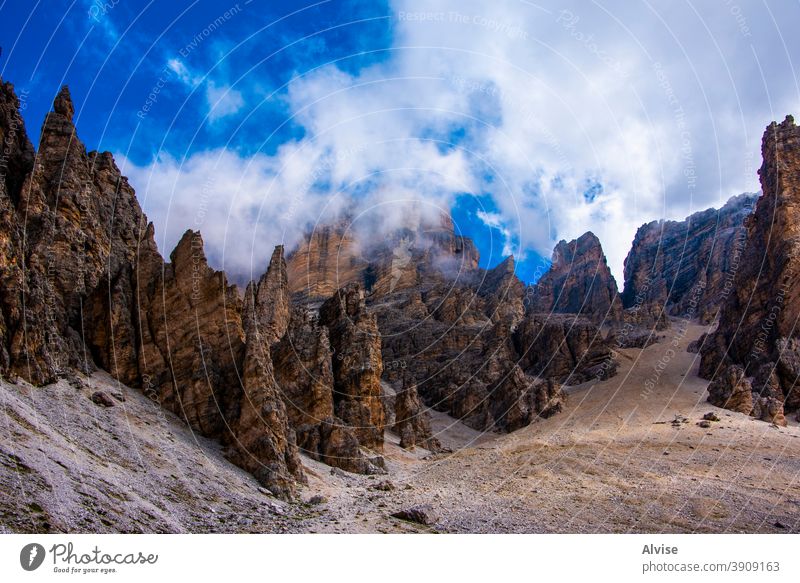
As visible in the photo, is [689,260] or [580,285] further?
[689,260]

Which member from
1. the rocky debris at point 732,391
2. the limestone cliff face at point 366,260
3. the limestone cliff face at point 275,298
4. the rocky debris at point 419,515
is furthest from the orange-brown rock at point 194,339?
the limestone cliff face at point 366,260

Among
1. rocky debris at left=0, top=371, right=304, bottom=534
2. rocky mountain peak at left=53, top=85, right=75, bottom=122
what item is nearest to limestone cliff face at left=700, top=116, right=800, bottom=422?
rocky debris at left=0, top=371, right=304, bottom=534

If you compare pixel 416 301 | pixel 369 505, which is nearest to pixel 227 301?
pixel 369 505

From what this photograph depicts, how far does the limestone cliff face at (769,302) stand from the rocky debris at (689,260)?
1226 inches

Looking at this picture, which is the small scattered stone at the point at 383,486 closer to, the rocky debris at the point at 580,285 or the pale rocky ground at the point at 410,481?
the pale rocky ground at the point at 410,481

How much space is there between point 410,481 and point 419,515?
1978cm

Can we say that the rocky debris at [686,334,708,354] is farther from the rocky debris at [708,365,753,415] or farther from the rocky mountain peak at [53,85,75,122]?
the rocky mountain peak at [53,85,75,122]

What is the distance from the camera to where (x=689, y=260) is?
148 meters

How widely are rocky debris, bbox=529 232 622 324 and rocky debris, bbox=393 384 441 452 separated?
60326 mm

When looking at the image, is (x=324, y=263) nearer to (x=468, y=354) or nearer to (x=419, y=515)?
(x=468, y=354)
